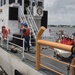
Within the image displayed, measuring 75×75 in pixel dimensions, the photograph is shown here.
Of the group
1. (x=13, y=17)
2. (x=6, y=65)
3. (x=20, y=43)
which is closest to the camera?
(x=6, y=65)

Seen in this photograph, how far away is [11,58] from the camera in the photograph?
768cm

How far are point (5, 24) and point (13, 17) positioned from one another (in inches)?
34.5

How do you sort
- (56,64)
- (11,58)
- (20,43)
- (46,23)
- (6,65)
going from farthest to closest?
(46,23) → (20,43) → (6,65) → (11,58) → (56,64)

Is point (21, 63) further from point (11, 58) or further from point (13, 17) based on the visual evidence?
point (13, 17)

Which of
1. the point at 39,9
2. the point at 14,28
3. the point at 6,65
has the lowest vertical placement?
the point at 6,65

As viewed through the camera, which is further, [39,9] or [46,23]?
[46,23]

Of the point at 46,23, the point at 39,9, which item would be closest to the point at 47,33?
the point at 46,23

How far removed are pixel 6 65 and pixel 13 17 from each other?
4227 mm

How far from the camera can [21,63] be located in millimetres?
6566

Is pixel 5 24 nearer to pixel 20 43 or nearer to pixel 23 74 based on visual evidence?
pixel 20 43

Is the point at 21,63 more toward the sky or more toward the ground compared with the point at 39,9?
more toward the ground

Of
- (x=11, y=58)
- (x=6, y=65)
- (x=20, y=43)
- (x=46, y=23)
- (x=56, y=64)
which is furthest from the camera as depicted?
(x=46, y=23)

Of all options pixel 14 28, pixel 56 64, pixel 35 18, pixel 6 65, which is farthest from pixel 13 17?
pixel 56 64

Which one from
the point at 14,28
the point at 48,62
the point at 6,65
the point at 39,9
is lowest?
the point at 6,65
